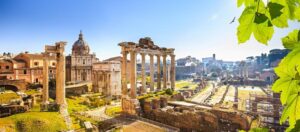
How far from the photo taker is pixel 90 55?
202ft

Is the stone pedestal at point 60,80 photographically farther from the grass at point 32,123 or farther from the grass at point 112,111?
the grass at point 112,111

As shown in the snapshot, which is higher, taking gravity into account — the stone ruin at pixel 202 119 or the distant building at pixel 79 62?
the distant building at pixel 79 62

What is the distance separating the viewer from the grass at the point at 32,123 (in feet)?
60.7

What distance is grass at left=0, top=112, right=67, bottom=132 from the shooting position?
1851 cm

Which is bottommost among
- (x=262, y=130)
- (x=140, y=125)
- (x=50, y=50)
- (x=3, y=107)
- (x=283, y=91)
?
(x=140, y=125)

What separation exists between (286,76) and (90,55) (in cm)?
6359

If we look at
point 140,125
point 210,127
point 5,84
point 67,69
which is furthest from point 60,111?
point 67,69

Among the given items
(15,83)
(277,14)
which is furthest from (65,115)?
(277,14)

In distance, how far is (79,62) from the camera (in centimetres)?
5966

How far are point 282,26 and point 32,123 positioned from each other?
22.6 meters

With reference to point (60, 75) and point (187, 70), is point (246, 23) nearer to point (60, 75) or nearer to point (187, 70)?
point (60, 75)

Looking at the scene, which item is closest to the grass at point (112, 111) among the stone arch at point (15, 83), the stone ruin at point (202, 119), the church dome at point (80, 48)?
the stone ruin at point (202, 119)

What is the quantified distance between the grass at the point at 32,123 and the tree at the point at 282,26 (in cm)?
2138

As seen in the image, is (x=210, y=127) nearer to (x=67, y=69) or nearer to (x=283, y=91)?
(x=283, y=91)
